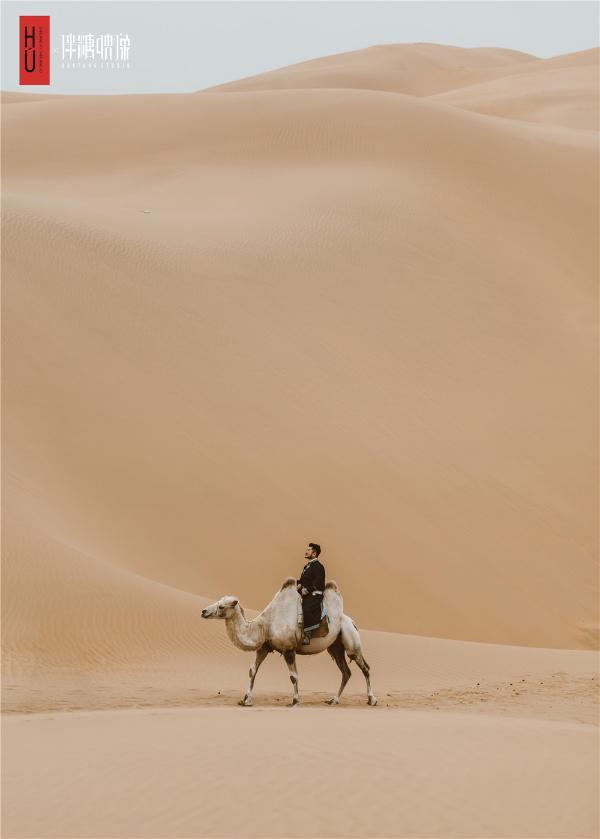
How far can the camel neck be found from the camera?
13.3 metres

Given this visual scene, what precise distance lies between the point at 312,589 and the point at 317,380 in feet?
47.5

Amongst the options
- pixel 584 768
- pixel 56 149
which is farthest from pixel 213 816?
pixel 56 149

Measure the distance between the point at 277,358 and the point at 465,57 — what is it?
98.8 metres

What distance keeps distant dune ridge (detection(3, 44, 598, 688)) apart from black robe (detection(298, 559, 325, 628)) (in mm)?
3655

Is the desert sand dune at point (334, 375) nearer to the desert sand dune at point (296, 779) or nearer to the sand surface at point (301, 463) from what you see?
the sand surface at point (301, 463)

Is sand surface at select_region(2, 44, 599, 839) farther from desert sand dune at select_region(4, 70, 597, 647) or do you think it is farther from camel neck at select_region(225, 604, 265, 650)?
camel neck at select_region(225, 604, 265, 650)

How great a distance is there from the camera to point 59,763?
32.9 feet

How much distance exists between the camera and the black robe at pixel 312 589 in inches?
513

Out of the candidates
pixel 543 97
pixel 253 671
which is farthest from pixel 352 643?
pixel 543 97

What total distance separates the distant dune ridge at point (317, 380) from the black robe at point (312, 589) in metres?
3.66

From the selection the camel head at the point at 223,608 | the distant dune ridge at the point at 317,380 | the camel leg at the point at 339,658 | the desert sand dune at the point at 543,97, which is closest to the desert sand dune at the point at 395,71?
the desert sand dune at the point at 543,97

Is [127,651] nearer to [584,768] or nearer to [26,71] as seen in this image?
[584,768]

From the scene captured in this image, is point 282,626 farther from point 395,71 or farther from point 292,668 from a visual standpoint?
A: point 395,71

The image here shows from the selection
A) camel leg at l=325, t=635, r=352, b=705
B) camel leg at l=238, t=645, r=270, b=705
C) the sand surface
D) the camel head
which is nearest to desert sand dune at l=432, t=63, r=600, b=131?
the sand surface
